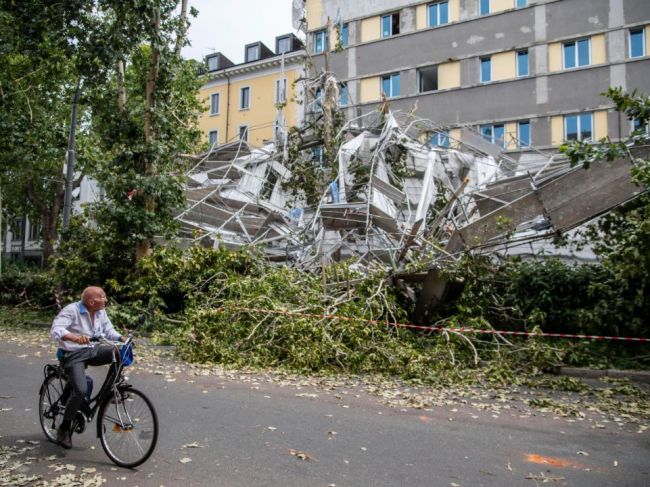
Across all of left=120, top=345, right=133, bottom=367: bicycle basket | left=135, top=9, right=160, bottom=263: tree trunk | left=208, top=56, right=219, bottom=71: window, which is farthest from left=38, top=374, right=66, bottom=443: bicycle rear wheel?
left=208, top=56, right=219, bottom=71: window

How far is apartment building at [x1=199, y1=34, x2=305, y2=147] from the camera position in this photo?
39469 millimetres

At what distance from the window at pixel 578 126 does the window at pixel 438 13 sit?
7954 millimetres

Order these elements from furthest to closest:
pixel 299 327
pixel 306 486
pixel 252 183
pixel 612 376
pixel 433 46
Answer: pixel 433 46 → pixel 252 183 → pixel 299 327 → pixel 612 376 → pixel 306 486

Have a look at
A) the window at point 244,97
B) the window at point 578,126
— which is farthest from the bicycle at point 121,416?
the window at point 244,97

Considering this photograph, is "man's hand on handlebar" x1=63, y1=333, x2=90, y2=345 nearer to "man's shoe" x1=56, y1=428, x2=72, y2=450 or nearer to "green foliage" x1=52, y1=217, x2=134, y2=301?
"man's shoe" x1=56, y1=428, x2=72, y2=450

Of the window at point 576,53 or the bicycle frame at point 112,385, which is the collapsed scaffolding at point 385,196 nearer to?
the bicycle frame at point 112,385

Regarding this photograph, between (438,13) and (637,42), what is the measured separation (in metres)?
9.26

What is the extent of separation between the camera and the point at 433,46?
29.0 meters

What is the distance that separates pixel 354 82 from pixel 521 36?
29.2ft

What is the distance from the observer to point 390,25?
30672 mm

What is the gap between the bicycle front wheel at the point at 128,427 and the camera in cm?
499

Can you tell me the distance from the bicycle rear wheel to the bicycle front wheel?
0.62 metres

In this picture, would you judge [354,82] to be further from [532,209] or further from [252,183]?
[532,209]

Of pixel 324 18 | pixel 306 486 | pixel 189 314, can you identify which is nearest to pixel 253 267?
pixel 189 314
